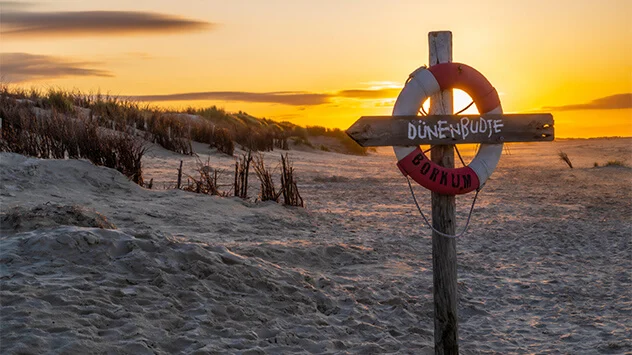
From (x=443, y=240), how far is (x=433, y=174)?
41cm

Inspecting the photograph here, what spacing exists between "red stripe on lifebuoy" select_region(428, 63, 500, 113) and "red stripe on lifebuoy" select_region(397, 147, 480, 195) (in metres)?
0.44

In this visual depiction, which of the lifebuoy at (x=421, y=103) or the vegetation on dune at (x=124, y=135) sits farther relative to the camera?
the vegetation on dune at (x=124, y=135)

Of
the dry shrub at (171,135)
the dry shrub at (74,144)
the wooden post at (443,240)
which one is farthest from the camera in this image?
the dry shrub at (171,135)

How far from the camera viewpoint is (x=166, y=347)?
12.1 ft

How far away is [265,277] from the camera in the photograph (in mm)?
4977

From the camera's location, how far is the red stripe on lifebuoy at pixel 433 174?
3.80m

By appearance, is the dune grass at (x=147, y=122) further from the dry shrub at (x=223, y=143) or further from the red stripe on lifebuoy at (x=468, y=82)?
the red stripe on lifebuoy at (x=468, y=82)

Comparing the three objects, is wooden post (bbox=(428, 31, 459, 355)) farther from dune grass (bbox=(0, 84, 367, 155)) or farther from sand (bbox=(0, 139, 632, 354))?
dune grass (bbox=(0, 84, 367, 155))

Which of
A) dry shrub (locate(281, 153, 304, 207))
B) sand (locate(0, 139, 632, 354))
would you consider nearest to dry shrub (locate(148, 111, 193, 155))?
dry shrub (locate(281, 153, 304, 207))

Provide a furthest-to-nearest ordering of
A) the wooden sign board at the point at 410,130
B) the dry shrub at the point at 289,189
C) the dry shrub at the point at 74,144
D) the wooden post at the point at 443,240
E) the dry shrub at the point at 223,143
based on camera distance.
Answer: the dry shrub at the point at 223,143, the dry shrub at the point at 74,144, the dry shrub at the point at 289,189, the wooden post at the point at 443,240, the wooden sign board at the point at 410,130

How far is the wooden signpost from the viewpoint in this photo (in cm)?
377

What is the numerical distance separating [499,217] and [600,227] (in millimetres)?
1408

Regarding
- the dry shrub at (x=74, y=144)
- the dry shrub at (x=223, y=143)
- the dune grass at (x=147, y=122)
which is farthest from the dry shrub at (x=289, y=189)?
the dry shrub at (x=223, y=143)

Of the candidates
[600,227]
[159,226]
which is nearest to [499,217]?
[600,227]
